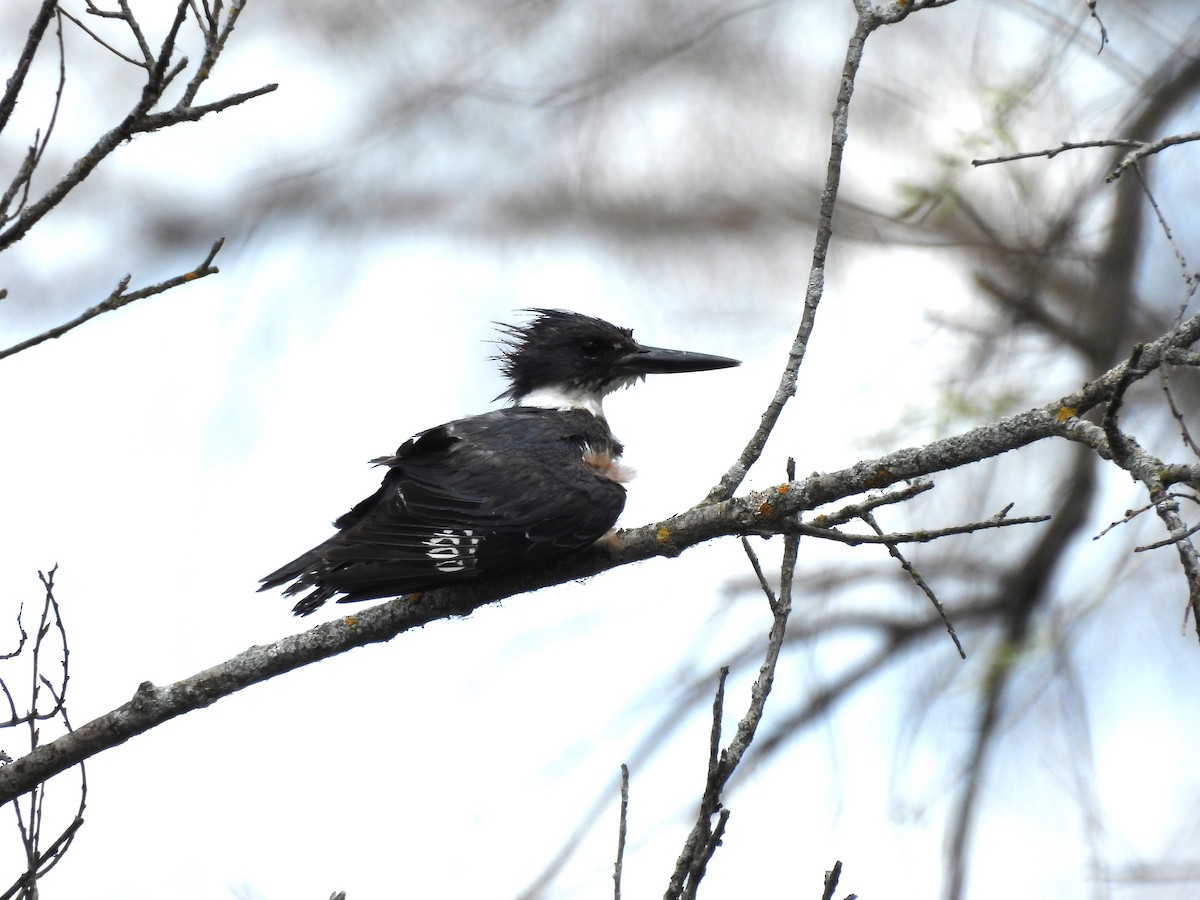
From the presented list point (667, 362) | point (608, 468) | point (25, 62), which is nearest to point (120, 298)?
point (25, 62)

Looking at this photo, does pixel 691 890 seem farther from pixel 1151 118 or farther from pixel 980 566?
pixel 1151 118

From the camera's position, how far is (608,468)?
2811mm

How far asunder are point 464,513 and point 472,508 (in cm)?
3

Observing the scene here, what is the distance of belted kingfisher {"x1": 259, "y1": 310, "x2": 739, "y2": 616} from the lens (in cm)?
236

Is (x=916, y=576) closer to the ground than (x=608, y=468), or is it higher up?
closer to the ground

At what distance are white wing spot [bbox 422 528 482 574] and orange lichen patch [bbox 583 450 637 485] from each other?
1.27 feet

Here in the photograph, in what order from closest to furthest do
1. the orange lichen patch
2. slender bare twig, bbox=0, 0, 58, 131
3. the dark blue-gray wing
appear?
1. slender bare twig, bbox=0, 0, 58, 131
2. the dark blue-gray wing
3. the orange lichen patch

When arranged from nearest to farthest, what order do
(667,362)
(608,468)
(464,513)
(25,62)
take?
1. (25,62)
2. (464,513)
3. (608,468)
4. (667,362)

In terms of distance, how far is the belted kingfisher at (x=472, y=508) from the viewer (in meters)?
2.36

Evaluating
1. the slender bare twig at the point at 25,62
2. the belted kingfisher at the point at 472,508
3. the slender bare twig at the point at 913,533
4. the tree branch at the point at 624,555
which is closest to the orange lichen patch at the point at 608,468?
the belted kingfisher at the point at 472,508

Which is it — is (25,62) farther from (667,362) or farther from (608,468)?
(667,362)

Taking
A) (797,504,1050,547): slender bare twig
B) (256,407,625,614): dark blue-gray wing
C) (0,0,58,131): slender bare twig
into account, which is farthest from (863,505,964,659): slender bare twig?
(0,0,58,131): slender bare twig

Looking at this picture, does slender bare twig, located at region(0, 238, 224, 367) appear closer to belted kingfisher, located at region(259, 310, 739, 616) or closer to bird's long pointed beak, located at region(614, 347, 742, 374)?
belted kingfisher, located at region(259, 310, 739, 616)

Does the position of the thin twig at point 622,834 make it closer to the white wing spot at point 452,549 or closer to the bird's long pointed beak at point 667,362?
the white wing spot at point 452,549
